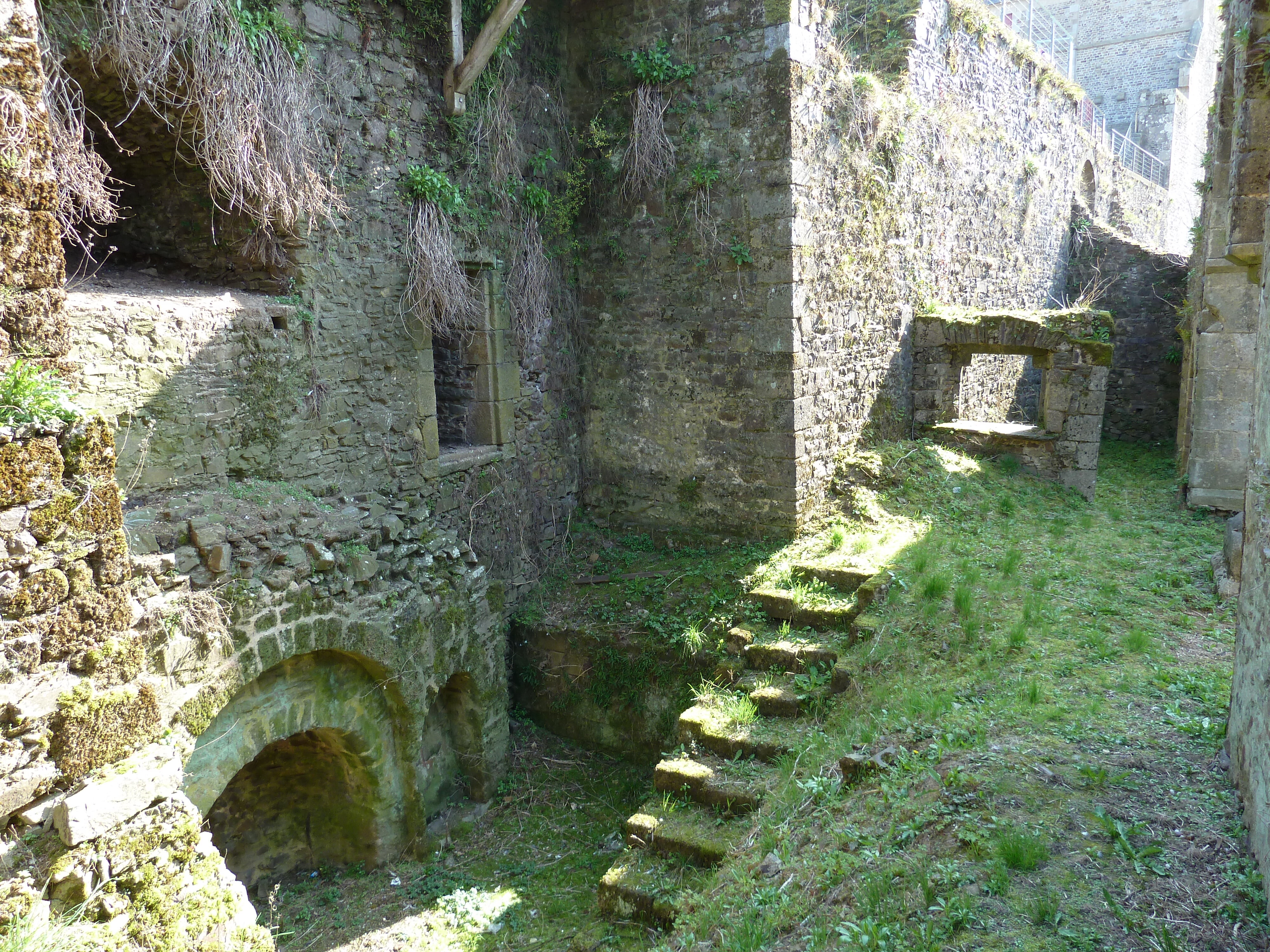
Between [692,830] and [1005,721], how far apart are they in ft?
6.29

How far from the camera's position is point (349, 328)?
593 cm

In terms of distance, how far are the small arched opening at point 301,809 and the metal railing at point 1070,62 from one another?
41.4 ft

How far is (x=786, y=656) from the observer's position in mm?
6230

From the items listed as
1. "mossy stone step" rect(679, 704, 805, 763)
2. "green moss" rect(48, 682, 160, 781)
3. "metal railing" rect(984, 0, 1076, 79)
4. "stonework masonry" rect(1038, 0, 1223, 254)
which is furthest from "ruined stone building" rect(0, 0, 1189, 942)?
"metal railing" rect(984, 0, 1076, 79)

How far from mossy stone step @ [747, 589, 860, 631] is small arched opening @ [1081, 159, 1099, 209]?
11168mm

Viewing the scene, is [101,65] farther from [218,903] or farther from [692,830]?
[692,830]

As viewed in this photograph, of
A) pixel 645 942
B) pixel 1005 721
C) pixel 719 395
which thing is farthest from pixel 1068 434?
pixel 645 942

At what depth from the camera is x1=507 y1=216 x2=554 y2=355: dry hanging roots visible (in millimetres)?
7336

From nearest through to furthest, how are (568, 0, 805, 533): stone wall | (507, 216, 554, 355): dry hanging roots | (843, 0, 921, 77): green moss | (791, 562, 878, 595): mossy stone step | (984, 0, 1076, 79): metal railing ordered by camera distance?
(791, 562, 878, 595): mossy stone step
(568, 0, 805, 533): stone wall
(507, 216, 554, 355): dry hanging roots
(843, 0, 921, 77): green moss
(984, 0, 1076, 79): metal railing

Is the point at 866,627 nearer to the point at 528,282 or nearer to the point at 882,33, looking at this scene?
the point at 528,282

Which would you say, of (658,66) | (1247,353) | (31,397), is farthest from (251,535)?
(1247,353)

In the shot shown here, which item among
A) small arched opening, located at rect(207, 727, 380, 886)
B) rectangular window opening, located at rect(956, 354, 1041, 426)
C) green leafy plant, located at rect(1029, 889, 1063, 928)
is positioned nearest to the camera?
green leafy plant, located at rect(1029, 889, 1063, 928)

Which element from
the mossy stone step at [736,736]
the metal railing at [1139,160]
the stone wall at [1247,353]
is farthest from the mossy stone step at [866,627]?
the metal railing at [1139,160]

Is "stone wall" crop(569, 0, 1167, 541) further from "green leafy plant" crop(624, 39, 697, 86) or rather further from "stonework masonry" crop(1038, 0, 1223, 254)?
"stonework masonry" crop(1038, 0, 1223, 254)
